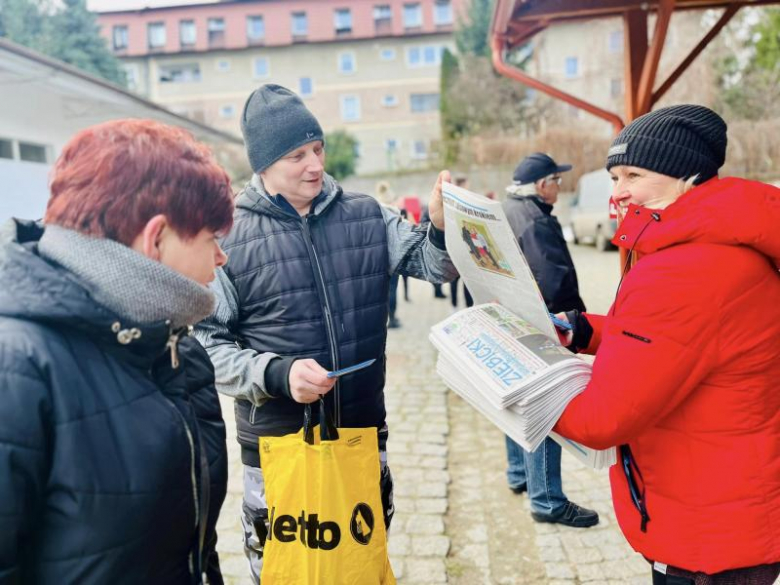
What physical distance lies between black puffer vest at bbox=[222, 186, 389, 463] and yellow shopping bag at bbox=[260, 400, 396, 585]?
272 millimetres

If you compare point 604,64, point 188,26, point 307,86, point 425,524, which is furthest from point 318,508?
point 188,26

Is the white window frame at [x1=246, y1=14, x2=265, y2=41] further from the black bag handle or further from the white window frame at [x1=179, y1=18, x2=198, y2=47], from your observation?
the black bag handle

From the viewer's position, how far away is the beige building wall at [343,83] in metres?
43.1

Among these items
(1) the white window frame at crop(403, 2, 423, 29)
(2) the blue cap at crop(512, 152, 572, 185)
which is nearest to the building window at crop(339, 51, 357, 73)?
(1) the white window frame at crop(403, 2, 423, 29)

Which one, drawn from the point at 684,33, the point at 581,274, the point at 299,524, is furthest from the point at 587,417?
the point at 684,33

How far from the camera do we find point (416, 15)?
44438 mm

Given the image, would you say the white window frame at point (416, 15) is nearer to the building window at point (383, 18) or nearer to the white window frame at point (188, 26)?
the building window at point (383, 18)

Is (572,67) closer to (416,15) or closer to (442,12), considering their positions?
(442,12)

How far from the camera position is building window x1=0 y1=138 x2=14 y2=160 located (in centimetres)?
958

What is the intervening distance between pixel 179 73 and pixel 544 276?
46.6 meters

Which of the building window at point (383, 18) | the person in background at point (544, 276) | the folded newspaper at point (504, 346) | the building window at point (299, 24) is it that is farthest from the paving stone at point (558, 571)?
the building window at point (299, 24)

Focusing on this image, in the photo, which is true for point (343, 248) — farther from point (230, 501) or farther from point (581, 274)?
point (581, 274)

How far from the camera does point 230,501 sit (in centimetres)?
410

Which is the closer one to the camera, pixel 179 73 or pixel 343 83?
pixel 343 83
